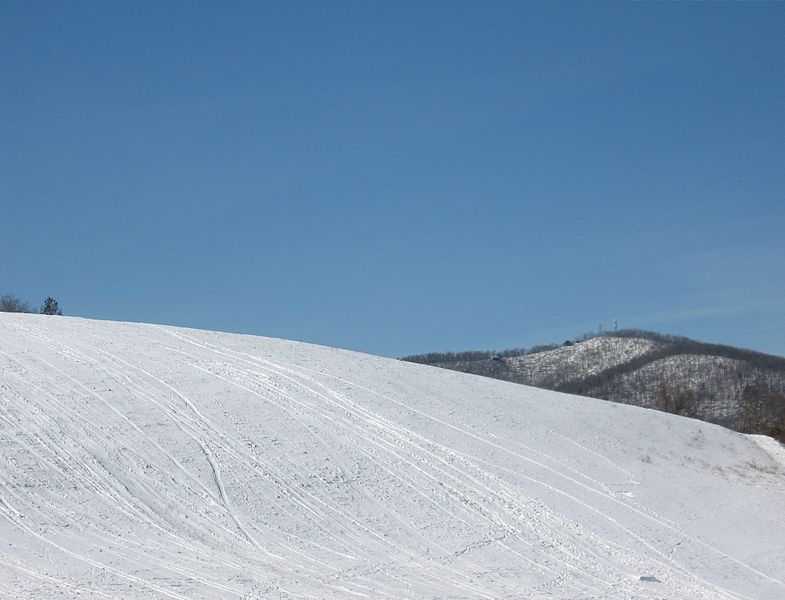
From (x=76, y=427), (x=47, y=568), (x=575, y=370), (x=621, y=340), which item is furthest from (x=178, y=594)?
(x=621, y=340)

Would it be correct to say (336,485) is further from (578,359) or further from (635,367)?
(578,359)

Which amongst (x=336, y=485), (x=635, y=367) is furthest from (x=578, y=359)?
(x=336, y=485)

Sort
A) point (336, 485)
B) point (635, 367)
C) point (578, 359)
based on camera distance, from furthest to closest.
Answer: point (578, 359)
point (635, 367)
point (336, 485)

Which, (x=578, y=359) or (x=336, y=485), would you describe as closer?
(x=336, y=485)

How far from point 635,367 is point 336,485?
90778mm

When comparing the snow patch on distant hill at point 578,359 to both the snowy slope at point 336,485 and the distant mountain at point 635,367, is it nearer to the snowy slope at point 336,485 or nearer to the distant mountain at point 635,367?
the distant mountain at point 635,367

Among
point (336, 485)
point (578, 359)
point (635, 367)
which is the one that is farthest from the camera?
point (578, 359)

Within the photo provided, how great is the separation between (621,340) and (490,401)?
93.3 m

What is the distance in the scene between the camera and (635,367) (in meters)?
110

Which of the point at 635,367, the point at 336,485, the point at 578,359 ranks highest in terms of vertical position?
the point at 578,359

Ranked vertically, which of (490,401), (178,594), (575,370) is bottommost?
(178,594)

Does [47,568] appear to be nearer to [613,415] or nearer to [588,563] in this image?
[588,563]

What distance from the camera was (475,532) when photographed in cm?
2153

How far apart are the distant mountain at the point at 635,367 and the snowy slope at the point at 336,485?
4910 cm
